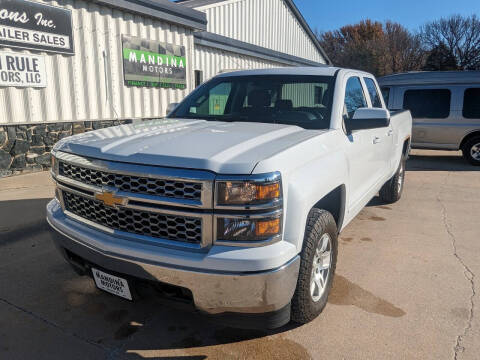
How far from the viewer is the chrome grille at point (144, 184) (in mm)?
2055

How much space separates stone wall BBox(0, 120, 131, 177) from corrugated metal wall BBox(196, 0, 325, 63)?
734 cm

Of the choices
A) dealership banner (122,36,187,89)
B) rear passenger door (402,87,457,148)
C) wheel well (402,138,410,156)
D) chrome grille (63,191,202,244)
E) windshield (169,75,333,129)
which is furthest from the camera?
rear passenger door (402,87,457,148)

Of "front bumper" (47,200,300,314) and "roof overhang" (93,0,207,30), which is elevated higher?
"roof overhang" (93,0,207,30)

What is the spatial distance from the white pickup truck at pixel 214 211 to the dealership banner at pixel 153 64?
6584mm

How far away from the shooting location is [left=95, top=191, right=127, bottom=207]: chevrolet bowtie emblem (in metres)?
2.24

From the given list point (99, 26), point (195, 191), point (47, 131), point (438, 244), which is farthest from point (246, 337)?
point (99, 26)

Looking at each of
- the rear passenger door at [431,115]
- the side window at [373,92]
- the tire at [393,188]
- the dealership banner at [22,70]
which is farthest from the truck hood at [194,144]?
the rear passenger door at [431,115]

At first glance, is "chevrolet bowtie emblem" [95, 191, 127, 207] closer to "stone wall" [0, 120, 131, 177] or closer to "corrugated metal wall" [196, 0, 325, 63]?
"stone wall" [0, 120, 131, 177]

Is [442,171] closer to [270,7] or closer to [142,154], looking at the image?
[142,154]

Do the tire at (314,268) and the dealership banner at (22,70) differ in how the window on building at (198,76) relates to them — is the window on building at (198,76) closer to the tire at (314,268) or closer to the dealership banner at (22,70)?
the dealership banner at (22,70)

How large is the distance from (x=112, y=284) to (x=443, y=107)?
32.0 ft

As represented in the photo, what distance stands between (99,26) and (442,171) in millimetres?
8367

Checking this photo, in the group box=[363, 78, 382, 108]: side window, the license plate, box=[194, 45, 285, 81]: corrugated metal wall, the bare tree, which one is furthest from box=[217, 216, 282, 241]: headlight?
the bare tree

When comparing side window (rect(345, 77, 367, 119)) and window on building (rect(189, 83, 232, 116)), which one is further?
window on building (rect(189, 83, 232, 116))
